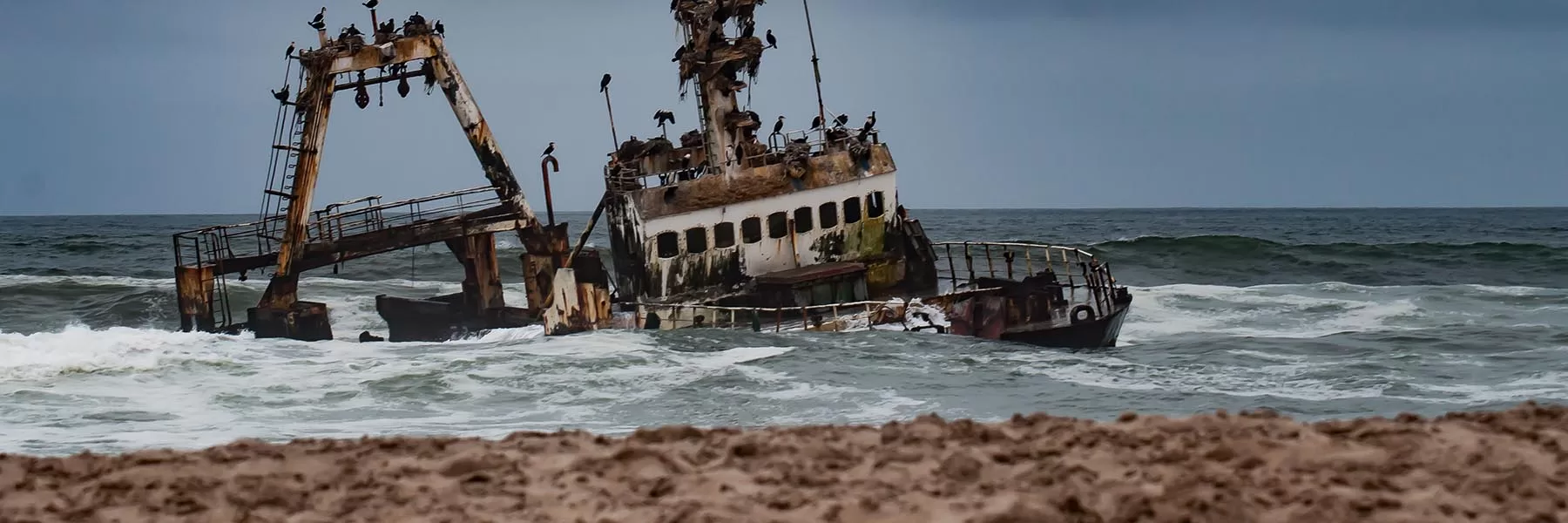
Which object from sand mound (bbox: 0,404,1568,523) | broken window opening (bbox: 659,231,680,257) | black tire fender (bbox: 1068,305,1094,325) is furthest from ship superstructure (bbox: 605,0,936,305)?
sand mound (bbox: 0,404,1568,523)

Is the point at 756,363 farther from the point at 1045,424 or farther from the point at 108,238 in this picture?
the point at 108,238

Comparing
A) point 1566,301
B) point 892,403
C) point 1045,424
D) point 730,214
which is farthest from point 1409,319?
point 1045,424

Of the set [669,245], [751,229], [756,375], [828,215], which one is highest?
[828,215]

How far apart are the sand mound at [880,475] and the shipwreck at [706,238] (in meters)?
15.7

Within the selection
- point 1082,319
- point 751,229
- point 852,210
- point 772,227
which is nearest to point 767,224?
point 772,227

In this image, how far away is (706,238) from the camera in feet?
88.1

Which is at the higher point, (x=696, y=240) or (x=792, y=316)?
(x=696, y=240)

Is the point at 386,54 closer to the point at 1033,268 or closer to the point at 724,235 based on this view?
the point at 724,235

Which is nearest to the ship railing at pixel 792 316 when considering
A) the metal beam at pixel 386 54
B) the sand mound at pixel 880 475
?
the metal beam at pixel 386 54

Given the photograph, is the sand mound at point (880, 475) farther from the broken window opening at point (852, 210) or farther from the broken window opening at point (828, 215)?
the broken window opening at point (852, 210)

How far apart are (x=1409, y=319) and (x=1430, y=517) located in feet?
89.9

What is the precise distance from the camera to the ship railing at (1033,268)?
25734mm

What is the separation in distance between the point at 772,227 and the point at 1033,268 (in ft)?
80.4

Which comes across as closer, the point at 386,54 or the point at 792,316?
the point at 792,316
